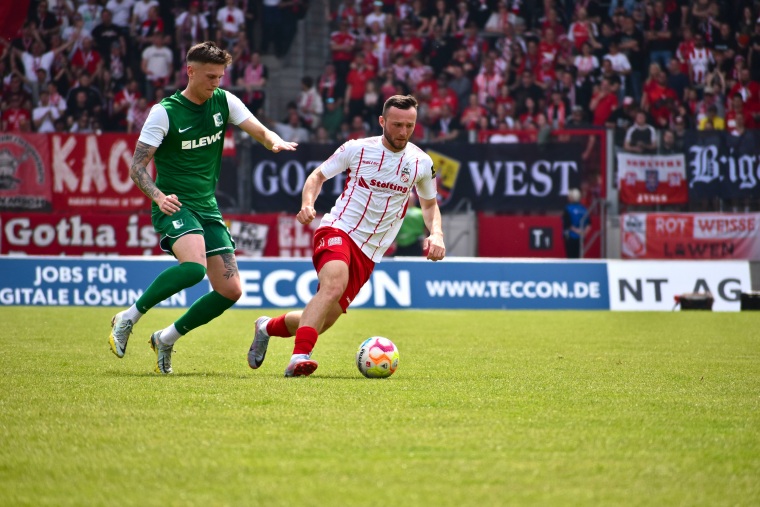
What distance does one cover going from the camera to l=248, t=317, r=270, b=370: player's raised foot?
805cm

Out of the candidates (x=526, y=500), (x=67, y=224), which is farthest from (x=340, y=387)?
(x=67, y=224)

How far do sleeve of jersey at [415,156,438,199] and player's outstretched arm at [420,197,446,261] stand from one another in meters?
0.06

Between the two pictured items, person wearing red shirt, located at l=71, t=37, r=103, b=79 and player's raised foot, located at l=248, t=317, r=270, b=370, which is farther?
person wearing red shirt, located at l=71, t=37, r=103, b=79

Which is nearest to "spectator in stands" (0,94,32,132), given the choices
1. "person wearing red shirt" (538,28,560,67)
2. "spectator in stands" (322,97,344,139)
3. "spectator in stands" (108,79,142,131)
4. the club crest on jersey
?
"spectator in stands" (108,79,142,131)

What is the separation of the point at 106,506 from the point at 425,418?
2228 mm

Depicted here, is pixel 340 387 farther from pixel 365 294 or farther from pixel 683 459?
pixel 365 294

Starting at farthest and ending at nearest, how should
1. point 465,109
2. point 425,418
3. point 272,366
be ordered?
point 465,109 → point 272,366 → point 425,418

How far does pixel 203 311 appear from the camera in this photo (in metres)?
8.02

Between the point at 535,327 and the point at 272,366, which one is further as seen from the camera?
the point at 535,327

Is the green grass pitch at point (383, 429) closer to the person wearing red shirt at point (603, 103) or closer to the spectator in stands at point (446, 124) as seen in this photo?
the spectator in stands at point (446, 124)

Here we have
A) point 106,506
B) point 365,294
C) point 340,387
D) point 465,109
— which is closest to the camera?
point 106,506

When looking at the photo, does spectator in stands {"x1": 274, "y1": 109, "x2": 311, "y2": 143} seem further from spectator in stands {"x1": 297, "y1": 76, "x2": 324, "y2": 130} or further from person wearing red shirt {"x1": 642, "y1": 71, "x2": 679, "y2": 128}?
person wearing red shirt {"x1": 642, "y1": 71, "x2": 679, "y2": 128}

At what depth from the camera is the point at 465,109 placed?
22281 mm

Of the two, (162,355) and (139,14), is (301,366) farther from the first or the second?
(139,14)
